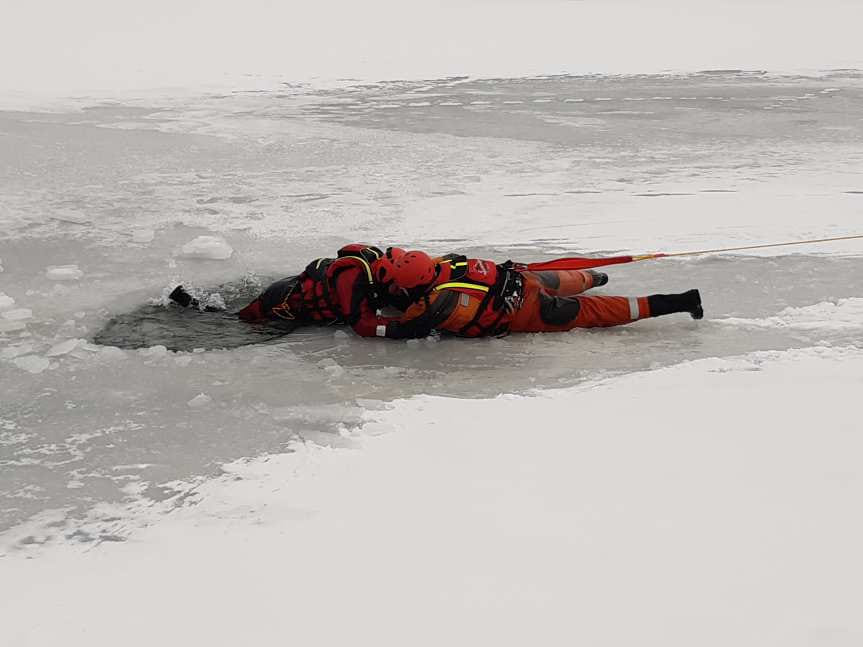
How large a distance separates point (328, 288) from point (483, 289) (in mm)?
722

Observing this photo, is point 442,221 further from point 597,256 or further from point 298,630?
→ point 298,630

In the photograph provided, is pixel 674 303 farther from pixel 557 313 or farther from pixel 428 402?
pixel 428 402

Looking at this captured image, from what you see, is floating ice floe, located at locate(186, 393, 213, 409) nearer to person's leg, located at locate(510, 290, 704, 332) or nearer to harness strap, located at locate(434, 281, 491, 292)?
harness strap, located at locate(434, 281, 491, 292)

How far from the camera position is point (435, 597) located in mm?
2717

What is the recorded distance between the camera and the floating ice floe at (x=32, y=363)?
14.5 feet

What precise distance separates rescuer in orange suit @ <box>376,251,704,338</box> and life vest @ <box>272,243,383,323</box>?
6.7 inches

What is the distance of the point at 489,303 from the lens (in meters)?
4.74

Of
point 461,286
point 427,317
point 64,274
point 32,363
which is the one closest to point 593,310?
point 461,286

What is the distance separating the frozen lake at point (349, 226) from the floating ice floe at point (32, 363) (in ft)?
0.05

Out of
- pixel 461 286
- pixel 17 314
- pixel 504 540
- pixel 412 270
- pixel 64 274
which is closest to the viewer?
pixel 504 540

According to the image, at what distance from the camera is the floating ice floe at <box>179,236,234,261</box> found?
6.10m

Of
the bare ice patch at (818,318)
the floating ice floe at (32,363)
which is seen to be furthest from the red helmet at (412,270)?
the floating ice floe at (32,363)

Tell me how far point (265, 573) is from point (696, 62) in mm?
12564

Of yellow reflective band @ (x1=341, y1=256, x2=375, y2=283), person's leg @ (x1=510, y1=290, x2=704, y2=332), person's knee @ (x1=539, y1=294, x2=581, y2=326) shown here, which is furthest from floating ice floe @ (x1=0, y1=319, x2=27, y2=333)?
person's knee @ (x1=539, y1=294, x2=581, y2=326)
